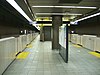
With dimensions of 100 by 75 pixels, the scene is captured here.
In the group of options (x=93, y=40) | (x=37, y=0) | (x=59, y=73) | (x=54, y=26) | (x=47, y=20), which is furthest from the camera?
(x=47, y=20)

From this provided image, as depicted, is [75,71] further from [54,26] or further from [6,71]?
[54,26]

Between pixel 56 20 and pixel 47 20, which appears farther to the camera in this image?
pixel 47 20

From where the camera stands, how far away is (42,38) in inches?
977

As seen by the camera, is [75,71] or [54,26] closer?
[75,71]

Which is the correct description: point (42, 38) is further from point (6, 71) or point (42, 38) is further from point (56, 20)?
point (6, 71)

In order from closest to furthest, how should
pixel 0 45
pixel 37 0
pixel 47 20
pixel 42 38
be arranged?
pixel 0 45 → pixel 37 0 → pixel 47 20 → pixel 42 38

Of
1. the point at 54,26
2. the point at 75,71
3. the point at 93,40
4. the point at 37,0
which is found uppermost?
the point at 37,0

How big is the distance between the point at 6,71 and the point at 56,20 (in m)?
8.38

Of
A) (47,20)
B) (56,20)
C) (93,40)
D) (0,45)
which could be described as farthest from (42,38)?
(0,45)

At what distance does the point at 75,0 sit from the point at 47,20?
15.3 metres

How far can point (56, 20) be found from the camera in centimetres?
1402

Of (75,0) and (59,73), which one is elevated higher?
(75,0)

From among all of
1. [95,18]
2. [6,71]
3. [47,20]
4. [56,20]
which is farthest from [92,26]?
[6,71]

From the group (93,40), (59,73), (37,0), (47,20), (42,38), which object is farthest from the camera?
(42,38)
